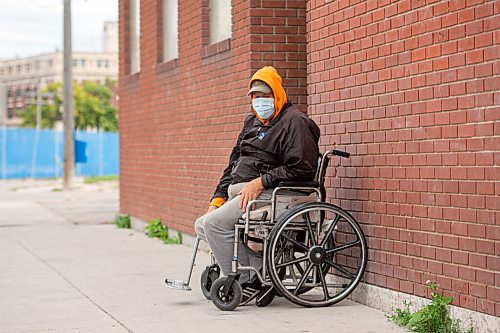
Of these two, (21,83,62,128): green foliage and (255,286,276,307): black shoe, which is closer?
(255,286,276,307): black shoe

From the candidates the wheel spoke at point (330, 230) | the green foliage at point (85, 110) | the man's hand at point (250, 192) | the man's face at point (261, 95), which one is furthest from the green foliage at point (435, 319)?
the green foliage at point (85, 110)

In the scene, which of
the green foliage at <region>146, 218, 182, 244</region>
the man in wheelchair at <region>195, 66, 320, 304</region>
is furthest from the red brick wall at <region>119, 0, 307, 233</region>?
the man in wheelchair at <region>195, 66, 320, 304</region>

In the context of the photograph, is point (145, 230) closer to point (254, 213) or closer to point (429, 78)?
point (254, 213)

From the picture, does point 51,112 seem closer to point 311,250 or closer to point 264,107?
point 264,107

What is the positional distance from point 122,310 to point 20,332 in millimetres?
1068

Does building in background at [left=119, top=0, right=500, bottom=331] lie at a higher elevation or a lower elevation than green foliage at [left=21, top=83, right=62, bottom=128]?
lower

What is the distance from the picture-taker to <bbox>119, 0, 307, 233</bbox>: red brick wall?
10.8m

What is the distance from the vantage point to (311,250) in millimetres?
8016

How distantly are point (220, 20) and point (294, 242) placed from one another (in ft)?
16.2

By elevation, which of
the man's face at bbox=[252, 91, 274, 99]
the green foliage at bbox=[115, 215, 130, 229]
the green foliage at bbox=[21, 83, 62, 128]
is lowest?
the green foliage at bbox=[115, 215, 130, 229]

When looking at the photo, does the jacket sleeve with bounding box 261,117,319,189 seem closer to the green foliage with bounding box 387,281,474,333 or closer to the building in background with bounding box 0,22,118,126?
the green foliage with bounding box 387,281,474,333

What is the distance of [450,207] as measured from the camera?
702 cm

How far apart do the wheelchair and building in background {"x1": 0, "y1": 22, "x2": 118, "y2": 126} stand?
4833 inches

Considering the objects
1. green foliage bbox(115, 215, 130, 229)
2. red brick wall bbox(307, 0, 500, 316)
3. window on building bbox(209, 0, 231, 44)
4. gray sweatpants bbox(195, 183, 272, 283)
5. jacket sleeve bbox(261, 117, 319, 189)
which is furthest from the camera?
green foliage bbox(115, 215, 130, 229)
